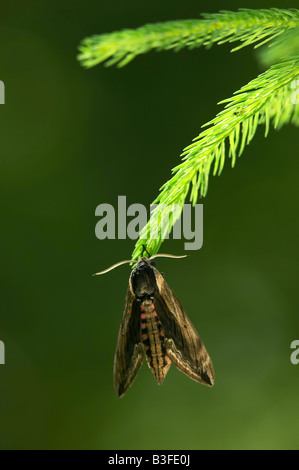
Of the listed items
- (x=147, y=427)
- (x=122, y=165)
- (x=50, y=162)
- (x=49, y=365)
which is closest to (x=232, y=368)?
(x=147, y=427)

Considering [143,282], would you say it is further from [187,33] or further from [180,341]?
[187,33]

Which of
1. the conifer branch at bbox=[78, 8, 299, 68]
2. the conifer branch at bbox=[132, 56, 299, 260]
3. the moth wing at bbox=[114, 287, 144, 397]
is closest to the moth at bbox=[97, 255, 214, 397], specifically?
the moth wing at bbox=[114, 287, 144, 397]

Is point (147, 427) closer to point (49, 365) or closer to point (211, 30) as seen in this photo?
point (49, 365)

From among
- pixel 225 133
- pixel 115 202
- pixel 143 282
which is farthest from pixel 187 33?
pixel 115 202

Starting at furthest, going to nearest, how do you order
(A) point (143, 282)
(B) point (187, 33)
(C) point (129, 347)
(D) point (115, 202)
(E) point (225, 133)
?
(D) point (115, 202)
(C) point (129, 347)
(A) point (143, 282)
(E) point (225, 133)
(B) point (187, 33)

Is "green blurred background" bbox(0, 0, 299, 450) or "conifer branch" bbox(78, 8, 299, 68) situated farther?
"green blurred background" bbox(0, 0, 299, 450)

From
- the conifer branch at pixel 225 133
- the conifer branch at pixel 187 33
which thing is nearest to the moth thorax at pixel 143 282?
the conifer branch at pixel 225 133

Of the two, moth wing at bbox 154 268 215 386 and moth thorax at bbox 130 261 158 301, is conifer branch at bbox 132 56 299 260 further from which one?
moth wing at bbox 154 268 215 386
